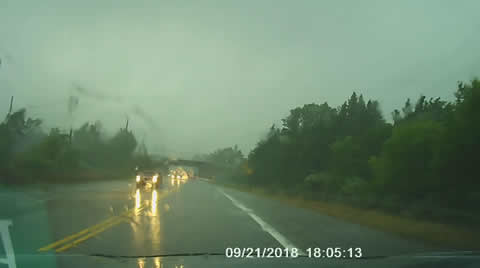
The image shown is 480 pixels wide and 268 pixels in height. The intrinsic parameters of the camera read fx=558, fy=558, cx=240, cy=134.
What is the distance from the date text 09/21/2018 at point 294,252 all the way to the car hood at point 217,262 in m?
0.51

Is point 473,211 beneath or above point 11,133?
beneath

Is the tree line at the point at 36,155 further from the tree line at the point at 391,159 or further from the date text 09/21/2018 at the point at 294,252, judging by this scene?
the date text 09/21/2018 at the point at 294,252

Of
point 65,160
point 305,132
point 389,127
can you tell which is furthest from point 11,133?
point 389,127

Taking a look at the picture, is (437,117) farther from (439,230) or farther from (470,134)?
(439,230)

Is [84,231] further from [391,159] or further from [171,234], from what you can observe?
[391,159]

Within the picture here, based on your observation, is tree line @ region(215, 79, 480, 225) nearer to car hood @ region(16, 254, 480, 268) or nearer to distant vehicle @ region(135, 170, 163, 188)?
car hood @ region(16, 254, 480, 268)

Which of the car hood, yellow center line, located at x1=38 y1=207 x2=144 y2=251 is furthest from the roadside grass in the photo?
yellow center line, located at x1=38 y1=207 x2=144 y2=251

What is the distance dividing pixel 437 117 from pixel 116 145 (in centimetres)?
7767

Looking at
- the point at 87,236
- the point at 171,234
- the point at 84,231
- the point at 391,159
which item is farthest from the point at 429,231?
the point at 391,159

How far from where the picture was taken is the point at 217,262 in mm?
9094

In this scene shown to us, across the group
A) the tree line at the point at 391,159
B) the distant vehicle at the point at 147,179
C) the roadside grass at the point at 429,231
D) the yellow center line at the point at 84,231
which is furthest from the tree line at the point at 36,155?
the roadside grass at the point at 429,231

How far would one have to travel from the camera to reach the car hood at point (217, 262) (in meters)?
8.39

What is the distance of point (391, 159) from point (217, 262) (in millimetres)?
19989

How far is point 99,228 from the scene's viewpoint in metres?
15.7
